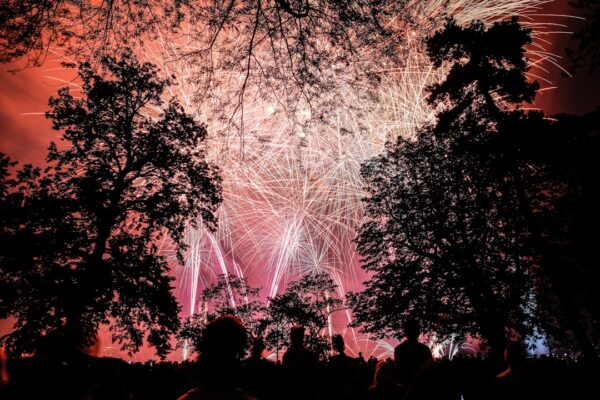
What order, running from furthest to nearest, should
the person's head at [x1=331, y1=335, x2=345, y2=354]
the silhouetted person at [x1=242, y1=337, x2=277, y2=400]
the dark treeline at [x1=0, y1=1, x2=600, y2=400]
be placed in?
the dark treeline at [x1=0, y1=1, x2=600, y2=400] < the person's head at [x1=331, y1=335, x2=345, y2=354] < the silhouetted person at [x1=242, y1=337, x2=277, y2=400]

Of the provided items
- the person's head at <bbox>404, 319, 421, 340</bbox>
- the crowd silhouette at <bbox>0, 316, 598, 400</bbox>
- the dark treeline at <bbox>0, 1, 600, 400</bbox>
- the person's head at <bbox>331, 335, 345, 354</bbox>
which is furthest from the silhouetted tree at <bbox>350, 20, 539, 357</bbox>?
the person's head at <bbox>404, 319, 421, 340</bbox>

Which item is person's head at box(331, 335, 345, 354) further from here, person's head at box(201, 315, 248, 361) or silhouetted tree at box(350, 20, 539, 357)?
silhouetted tree at box(350, 20, 539, 357)

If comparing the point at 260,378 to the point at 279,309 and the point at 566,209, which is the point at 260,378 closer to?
the point at 566,209

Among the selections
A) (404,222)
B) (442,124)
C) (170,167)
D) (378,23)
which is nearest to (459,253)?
(404,222)

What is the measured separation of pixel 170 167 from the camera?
58.6ft

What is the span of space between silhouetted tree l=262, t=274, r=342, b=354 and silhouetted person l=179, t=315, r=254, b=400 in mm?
49518

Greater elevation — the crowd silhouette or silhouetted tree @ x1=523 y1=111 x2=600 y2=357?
silhouetted tree @ x1=523 y1=111 x2=600 y2=357

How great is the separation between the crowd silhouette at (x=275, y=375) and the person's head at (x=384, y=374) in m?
0.01

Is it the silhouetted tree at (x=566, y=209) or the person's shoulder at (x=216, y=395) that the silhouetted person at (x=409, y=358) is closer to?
the person's shoulder at (x=216, y=395)

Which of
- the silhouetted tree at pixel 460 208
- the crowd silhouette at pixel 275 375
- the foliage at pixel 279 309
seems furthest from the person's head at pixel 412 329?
the foliage at pixel 279 309

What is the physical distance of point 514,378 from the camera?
5629 millimetres

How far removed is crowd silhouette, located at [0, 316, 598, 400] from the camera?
77.9 inches

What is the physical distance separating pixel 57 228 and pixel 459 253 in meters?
22.2

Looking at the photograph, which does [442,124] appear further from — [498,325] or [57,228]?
[57,228]
